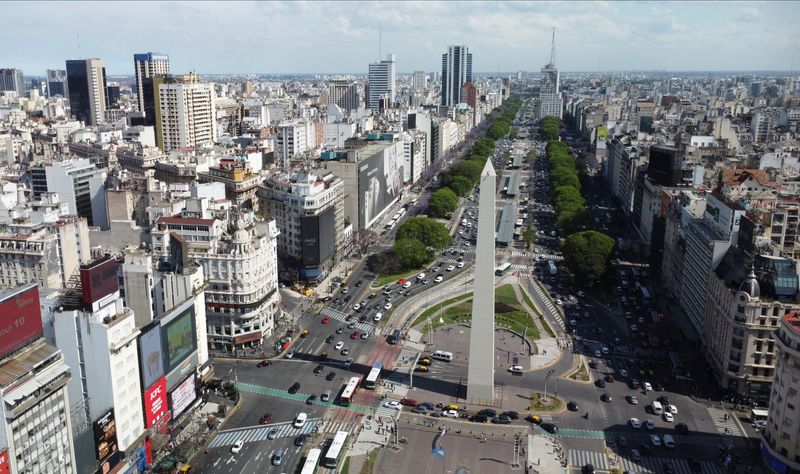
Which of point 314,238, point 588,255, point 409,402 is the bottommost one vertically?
point 409,402

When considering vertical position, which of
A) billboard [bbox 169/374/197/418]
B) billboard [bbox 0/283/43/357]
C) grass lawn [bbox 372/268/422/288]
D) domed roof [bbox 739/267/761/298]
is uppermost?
billboard [bbox 0/283/43/357]

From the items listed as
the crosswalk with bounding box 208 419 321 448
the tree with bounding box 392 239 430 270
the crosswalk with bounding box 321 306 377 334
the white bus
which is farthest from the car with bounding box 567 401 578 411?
the tree with bounding box 392 239 430 270

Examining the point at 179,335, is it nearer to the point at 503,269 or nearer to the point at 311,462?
the point at 311,462

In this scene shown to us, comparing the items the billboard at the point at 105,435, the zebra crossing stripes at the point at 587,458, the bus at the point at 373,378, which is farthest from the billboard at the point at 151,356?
the zebra crossing stripes at the point at 587,458

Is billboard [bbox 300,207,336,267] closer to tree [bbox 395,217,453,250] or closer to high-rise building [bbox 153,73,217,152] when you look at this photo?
tree [bbox 395,217,453,250]

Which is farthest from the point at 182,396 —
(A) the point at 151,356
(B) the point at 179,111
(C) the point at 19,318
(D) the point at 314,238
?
(B) the point at 179,111

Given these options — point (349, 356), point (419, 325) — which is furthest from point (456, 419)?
point (419, 325)

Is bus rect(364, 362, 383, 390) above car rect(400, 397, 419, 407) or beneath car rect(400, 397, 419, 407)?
above
